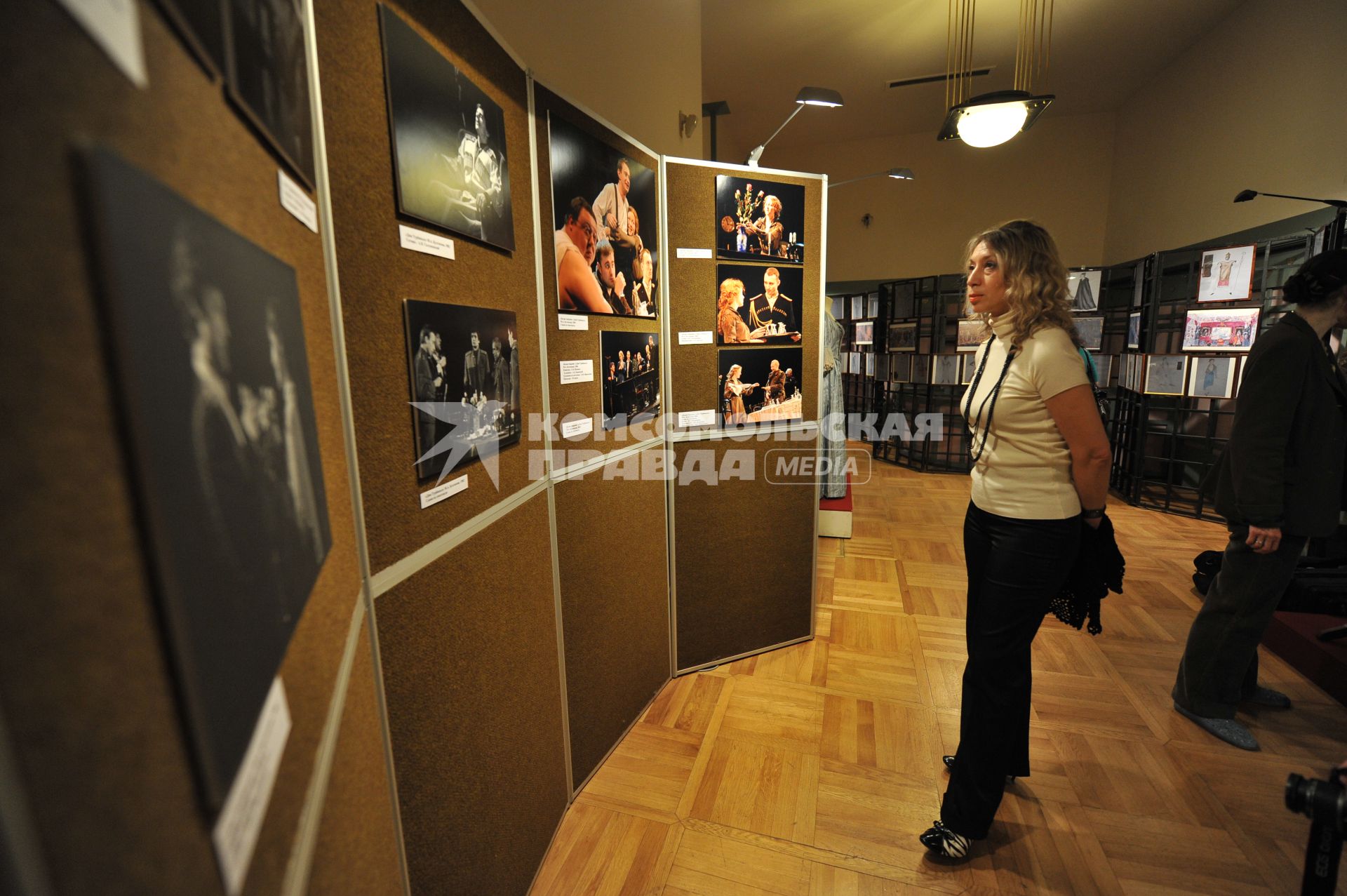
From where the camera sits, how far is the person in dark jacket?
6.07 ft

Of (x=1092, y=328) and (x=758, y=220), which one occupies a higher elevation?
(x=758, y=220)

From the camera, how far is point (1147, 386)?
5.05m

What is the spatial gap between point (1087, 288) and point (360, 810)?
748 centimetres

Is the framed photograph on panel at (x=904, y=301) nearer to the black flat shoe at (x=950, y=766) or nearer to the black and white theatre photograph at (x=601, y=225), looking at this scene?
the black and white theatre photograph at (x=601, y=225)

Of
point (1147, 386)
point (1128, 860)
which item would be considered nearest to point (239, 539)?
point (1128, 860)

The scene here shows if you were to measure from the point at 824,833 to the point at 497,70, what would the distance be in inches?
89.3

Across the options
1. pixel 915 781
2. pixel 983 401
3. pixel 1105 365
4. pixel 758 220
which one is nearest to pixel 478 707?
pixel 983 401

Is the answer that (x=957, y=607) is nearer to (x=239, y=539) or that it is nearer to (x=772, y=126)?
(x=239, y=539)

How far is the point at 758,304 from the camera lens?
98.3 inches

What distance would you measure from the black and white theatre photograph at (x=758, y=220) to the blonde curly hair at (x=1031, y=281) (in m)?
1.07

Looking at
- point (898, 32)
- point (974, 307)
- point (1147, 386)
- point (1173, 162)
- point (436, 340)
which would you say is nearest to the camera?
point (436, 340)

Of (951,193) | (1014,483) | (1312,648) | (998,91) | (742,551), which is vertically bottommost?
(1312,648)

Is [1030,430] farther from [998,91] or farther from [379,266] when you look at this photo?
[998,91]
